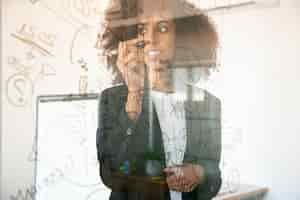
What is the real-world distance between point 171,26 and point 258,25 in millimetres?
228

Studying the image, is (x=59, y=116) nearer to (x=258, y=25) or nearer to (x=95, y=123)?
(x=95, y=123)

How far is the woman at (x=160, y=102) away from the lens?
911mm

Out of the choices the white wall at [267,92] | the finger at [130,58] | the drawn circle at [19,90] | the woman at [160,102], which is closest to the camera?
the white wall at [267,92]

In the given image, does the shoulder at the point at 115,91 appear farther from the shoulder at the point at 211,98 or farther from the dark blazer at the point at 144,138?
the shoulder at the point at 211,98

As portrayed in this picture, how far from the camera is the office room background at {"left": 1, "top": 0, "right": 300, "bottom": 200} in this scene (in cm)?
81

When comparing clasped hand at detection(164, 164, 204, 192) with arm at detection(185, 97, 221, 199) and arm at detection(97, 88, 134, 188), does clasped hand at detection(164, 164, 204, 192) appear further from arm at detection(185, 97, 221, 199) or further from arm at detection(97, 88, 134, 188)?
arm at detection(97, 88, 134, 188)

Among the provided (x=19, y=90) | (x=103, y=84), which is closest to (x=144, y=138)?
(x=103, y=84)

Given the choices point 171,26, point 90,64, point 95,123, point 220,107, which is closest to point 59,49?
point 90,64

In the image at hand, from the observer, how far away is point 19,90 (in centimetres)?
123

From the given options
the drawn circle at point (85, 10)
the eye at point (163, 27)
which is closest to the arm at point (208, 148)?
the eye at point (163, 27)

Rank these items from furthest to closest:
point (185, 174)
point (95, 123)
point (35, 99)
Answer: point (35, 99), point (95, 123), point (185, 174)

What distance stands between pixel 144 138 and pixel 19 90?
0.50 meters

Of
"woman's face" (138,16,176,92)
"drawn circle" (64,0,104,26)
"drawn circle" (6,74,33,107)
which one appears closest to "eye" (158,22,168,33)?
"woman's face" (138,16,176,92)

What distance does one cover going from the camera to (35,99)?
1200mm
